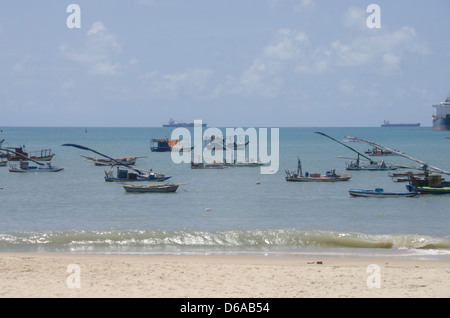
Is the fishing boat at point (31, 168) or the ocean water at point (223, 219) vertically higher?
the fishing boat at point (31, 168)

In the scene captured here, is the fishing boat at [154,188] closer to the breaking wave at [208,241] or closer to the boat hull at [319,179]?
the boat hull at [319,179]

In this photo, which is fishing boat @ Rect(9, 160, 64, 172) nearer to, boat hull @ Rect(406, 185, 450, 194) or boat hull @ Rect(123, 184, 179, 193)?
boat hull @ Rect(123, 184, 179, 193)

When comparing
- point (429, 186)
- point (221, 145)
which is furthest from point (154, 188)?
point (221, 145)

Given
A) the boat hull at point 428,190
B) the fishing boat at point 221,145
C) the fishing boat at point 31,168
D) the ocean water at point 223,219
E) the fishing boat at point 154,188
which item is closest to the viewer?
the ocean water at point 223,219

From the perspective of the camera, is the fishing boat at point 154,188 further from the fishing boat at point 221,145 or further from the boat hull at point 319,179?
the fishing boat at point 221,145

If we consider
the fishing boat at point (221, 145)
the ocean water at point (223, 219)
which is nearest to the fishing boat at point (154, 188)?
the ocean water at point (223, 219)

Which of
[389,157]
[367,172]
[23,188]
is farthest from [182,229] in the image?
[389,157]

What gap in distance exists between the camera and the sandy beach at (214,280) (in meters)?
12.9

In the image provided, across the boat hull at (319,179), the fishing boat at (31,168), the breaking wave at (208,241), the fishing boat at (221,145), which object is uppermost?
the fishing boat at (221,145)

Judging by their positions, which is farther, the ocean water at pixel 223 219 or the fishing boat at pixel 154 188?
the fishing boat at pixel 154 188

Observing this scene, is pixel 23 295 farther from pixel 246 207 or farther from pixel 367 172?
pixel 367 172

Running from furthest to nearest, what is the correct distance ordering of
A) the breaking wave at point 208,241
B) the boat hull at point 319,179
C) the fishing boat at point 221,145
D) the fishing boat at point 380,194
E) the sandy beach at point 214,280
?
the fishing boat at point 221,145 < the boat hull at point 319,179 < the fishing boat at point 380,194 < the breaking wave at point 208,241 < the sandy beach at point 214,280

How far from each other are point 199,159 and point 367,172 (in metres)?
34.2

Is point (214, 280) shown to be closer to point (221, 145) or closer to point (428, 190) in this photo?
point (428, 190)
